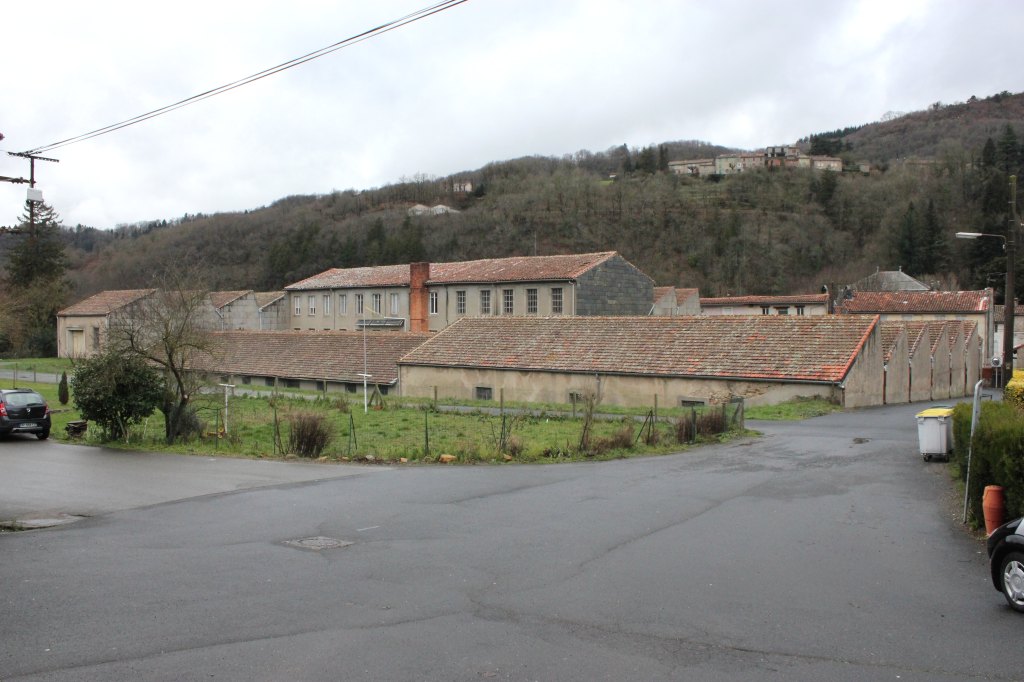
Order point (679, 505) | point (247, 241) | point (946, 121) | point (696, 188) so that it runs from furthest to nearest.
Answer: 1. point (946, 121)
2. point (696, 188)
3. point (247, 241)
4. point (679, 505)

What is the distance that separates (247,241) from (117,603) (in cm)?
11764

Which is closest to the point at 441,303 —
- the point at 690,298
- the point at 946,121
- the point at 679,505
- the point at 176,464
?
the point at 690,298

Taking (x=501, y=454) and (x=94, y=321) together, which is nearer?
(x=501, y=454)

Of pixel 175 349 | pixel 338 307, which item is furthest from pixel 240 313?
pixel 175 349

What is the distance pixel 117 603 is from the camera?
7.63 meters

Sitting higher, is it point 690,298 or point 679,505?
point 690,298

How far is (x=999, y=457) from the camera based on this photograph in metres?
9.70

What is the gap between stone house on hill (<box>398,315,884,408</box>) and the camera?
100 feet

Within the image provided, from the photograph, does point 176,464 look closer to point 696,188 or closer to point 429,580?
point 429,580

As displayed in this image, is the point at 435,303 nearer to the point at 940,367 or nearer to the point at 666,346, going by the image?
the point at 666,346

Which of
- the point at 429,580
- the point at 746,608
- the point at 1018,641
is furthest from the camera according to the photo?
the point at 429,580

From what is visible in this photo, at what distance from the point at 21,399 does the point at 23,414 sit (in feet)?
2.31

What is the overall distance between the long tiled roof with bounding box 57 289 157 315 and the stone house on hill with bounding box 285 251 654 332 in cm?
1525

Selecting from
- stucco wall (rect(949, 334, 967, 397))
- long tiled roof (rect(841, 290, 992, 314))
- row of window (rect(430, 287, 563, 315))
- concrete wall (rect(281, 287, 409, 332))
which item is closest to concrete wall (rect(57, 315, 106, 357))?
concrete wall (rect(281, 287, 409, 332))
